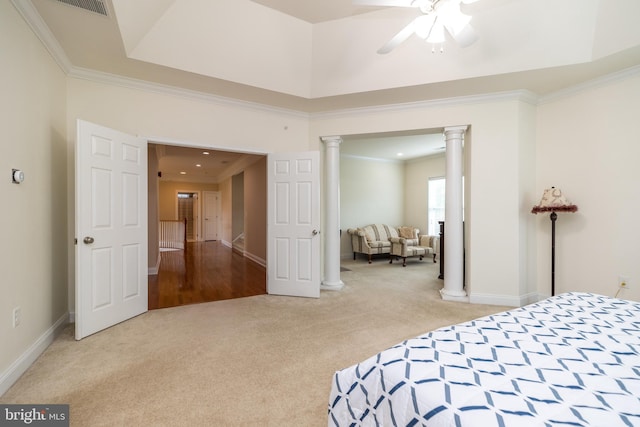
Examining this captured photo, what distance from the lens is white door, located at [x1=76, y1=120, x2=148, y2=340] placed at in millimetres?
2750

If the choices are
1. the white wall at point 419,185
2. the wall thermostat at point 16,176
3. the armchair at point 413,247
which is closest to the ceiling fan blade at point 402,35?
the wall thermostat at point 16,176

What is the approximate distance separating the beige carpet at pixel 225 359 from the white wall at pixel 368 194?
13.7 ft

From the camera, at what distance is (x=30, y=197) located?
237 cm

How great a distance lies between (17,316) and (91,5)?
2.44 m

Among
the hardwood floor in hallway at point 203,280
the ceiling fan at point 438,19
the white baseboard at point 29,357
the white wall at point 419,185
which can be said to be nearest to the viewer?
the white baseboard at point 29,357

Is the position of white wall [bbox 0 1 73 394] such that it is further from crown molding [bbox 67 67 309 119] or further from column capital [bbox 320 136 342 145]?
column capital [bbox 320 136 342 145]

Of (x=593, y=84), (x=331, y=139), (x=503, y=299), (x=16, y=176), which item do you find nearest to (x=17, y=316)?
(x=16, y=176)

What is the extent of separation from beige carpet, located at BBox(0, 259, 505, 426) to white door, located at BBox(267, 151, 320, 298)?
0.31 m

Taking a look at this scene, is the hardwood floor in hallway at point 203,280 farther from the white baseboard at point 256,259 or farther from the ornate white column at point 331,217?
the ornate white column at point 331,217

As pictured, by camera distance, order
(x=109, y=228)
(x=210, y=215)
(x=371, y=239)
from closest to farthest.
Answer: (x=109, y=228), (x=371, y=239), (x=210, y=215)

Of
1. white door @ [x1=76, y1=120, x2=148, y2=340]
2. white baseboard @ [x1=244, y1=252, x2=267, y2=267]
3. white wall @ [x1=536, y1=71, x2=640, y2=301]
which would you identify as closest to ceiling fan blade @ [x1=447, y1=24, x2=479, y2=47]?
white wall @ [x1=536, y1=71, x2=640, y2=301]

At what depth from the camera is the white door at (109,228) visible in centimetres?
275

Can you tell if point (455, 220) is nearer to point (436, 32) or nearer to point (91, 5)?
point (436, 32)

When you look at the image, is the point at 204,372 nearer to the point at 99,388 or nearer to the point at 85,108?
the point at 99,388
